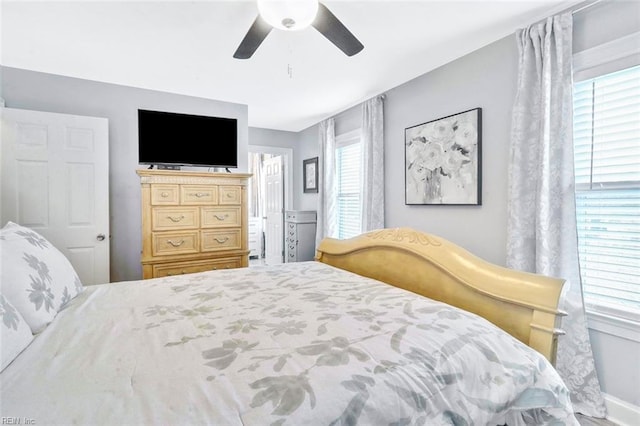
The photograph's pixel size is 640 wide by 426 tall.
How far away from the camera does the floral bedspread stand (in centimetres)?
68

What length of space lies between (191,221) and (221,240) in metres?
0.36

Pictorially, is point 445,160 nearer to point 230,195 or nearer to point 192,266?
point 230,195

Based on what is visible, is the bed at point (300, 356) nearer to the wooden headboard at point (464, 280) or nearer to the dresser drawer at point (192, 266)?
the wooden headboard at point (464, 280)

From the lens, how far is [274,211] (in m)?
5.73

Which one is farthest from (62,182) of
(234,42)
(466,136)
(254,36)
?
(466,136)

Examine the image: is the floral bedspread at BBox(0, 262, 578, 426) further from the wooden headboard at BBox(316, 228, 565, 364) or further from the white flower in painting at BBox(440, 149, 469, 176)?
the white flower in painting at BBox(440, 149, 469, 176)

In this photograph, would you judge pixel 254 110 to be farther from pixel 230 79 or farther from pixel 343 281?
pixel 343 281

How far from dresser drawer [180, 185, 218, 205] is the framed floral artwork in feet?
6.56

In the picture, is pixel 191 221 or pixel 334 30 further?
pixel 191 221

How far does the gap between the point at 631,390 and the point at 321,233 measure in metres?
3.38

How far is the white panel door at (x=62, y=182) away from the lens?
2686 mm

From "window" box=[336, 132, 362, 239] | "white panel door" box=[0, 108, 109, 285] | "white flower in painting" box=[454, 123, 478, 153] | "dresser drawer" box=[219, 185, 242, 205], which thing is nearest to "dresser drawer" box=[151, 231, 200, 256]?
"dresser drawer" box=[219, 185, 242, 205]

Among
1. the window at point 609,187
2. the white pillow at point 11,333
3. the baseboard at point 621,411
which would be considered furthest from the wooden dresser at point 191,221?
the baseboard at point 621,411

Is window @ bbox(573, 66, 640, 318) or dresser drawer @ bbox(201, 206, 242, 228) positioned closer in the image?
window @ bbox(573, 66, 640, 318)
